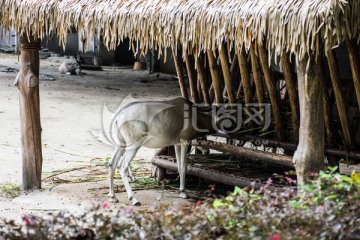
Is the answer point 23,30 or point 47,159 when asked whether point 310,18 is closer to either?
point 23,30

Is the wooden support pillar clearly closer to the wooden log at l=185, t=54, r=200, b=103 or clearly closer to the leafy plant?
the wooden log at l=185, t=54, r=200, b=103

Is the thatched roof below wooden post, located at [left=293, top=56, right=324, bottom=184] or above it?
above

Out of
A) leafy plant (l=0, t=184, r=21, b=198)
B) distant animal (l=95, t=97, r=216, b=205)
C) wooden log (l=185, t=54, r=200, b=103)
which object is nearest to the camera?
distant animal (l=95, t=97, r=216, b=205)

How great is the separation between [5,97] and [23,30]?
27.5 feet

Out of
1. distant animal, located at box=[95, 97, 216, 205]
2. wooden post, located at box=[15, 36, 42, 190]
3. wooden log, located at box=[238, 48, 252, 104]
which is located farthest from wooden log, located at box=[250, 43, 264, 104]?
wooden post, located at box=[15, 36, 42, 190]

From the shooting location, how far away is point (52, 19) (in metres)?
8.52

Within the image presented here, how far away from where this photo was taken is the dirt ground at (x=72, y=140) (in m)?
8.70

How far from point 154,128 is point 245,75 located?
49.3 inches

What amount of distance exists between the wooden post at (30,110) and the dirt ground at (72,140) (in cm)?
26

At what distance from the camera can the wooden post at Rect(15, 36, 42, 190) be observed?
29.5ft

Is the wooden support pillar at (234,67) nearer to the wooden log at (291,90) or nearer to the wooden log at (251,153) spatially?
the wooden log at (251,153)

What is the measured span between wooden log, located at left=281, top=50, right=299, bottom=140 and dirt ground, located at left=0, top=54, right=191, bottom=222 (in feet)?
5.19

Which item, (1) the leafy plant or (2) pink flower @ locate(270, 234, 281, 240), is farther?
(1) the leafy plant

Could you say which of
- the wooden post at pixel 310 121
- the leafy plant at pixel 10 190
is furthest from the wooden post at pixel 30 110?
the wooden post at pixel 310 121
